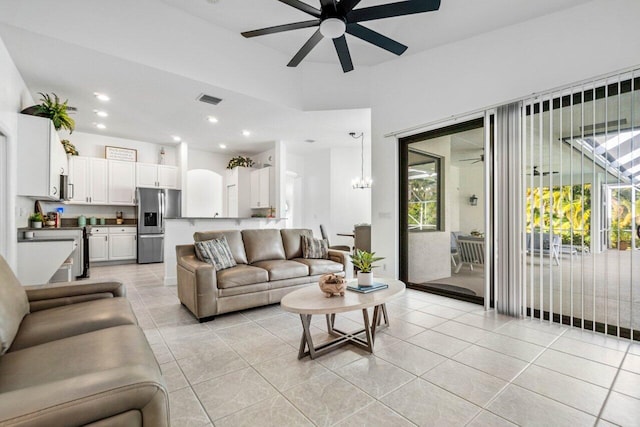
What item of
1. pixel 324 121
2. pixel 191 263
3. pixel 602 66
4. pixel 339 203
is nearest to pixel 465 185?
pixel 602 66

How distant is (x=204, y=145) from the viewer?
24.6 feet

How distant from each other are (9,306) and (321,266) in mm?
2999

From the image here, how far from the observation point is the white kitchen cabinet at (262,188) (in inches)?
288

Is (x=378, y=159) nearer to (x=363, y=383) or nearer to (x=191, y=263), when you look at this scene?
(x=191, y=263)

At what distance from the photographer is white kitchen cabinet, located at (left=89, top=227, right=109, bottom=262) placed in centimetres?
648

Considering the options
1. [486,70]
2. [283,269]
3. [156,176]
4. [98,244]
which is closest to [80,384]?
[283,269]

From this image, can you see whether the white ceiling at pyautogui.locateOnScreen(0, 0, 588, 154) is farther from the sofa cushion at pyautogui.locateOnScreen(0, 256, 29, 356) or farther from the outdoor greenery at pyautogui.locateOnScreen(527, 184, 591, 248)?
the sofa cushion at pyautogui.locateOnScreen(0, 256, 29, 356)

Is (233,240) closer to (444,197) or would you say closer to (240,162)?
(444,197)

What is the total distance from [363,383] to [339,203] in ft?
20.0

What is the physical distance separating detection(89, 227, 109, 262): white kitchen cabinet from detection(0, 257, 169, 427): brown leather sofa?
514 centimetres

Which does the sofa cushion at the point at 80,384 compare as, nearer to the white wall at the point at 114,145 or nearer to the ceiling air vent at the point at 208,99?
the ceiling air vent at the point at 208,99

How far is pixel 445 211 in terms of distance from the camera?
434 cm

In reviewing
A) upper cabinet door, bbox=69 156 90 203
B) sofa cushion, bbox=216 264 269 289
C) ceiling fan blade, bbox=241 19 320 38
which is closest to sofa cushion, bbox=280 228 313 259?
sofa cushion, bbox=216 264 269 289

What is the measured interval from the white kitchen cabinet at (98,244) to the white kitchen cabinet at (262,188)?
3280 mm
